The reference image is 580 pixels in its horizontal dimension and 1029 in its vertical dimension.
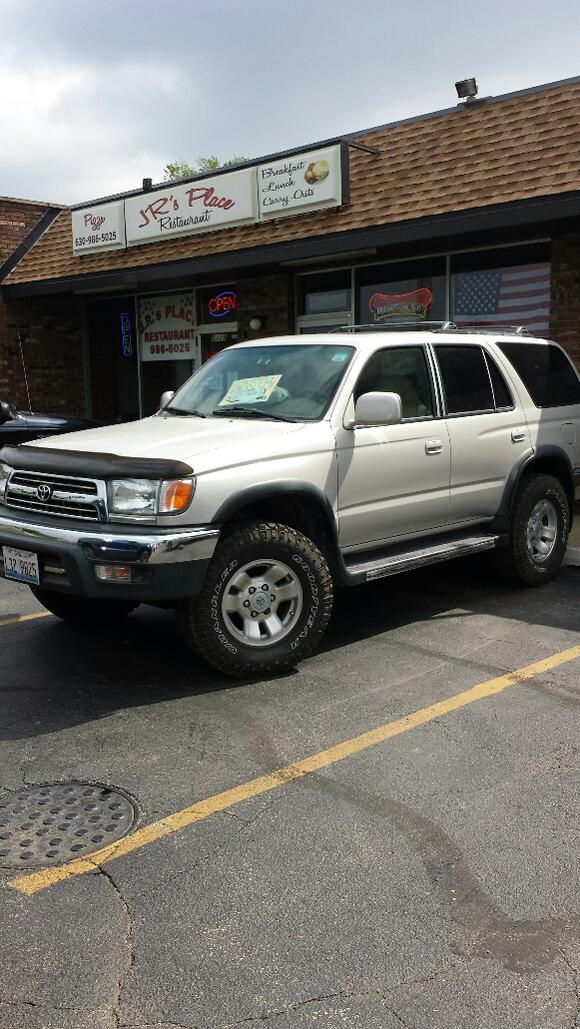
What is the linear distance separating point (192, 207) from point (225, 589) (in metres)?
9.70

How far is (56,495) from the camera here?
4945mm

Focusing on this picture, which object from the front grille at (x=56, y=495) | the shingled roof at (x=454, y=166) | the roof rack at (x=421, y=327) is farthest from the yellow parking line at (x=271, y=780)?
the shingled roof at (x=454, y=166)

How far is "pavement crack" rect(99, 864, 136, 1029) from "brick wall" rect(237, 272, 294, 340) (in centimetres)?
1067

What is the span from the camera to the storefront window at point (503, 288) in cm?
1041

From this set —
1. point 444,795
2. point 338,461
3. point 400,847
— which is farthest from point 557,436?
point 400,847

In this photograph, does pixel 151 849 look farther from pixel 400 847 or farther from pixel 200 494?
pixel 200 494

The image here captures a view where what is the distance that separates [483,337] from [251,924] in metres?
5.03

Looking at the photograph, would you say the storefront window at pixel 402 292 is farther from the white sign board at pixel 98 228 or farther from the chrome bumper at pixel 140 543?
the chrome bumper at pixel 140 543

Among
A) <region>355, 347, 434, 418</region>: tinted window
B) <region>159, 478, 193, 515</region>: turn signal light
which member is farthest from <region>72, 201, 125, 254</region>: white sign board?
<region>159, 478, 193, 515</region>: turn signal light

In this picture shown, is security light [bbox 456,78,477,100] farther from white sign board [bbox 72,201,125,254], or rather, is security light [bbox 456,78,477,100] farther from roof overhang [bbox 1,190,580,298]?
white sign board [bbox 72,201,125,254]

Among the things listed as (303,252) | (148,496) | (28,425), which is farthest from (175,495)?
(303,252)

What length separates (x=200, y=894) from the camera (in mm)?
3012

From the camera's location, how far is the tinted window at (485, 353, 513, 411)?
22.2 ft

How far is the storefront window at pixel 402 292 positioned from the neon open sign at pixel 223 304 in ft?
8.02
